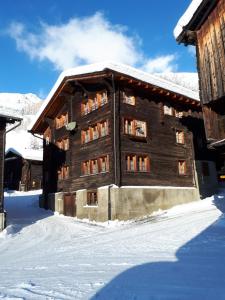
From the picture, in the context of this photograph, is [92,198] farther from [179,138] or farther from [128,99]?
[179,138]

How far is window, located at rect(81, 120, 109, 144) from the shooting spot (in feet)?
69.5

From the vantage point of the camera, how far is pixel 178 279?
5.93 m

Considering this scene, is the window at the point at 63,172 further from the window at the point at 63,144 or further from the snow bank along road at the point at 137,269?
the snow bank along road at the point at 137,269

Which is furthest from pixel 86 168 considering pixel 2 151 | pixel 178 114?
pixel 178 114

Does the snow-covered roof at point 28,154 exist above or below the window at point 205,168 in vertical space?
above

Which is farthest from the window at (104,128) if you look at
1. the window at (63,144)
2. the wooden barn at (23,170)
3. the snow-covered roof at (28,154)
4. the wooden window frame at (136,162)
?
the snow-covered roof at (28,154)

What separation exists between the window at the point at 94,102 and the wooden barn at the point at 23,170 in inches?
717

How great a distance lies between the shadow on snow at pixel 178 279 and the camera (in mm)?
5070

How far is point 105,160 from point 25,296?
15.5 metres

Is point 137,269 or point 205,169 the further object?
point 205,169

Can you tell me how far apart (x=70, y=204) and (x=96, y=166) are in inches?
178

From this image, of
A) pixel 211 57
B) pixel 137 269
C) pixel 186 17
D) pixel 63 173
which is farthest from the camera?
pixel 63 173

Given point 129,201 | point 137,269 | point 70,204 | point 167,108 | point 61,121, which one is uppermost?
point 61,121

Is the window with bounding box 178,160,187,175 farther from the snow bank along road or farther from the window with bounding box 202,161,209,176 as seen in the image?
the snow bank along road
